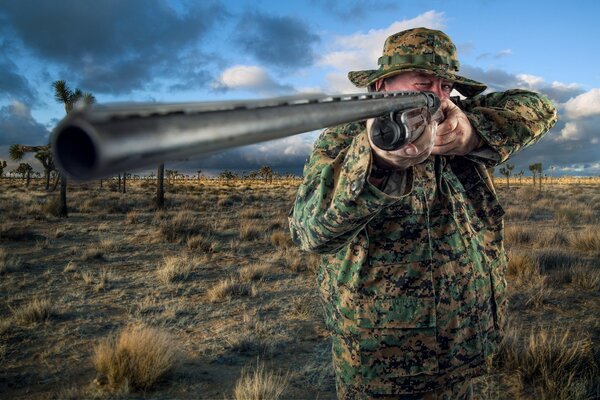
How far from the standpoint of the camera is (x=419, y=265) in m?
2.25

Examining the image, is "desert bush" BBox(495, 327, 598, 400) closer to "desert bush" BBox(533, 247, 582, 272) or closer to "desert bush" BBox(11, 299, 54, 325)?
"desert bush" BBox(533, 247, 582, 272)

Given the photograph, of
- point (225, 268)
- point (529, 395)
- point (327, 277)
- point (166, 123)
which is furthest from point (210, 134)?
point (225, 268)

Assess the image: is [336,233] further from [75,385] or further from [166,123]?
[75,385]

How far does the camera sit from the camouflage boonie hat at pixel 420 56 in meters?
2.36

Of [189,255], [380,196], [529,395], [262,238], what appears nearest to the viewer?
[380,196]

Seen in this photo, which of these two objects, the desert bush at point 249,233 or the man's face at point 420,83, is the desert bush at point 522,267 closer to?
the man's face at point 420,83

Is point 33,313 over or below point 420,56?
below

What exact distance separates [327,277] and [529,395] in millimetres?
3644

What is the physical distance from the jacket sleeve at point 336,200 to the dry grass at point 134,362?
12.0 feet

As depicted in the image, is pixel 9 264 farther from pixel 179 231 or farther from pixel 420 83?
pixel 420 83

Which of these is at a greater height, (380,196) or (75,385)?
(380,196)

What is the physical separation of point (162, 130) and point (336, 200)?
1.18 meters

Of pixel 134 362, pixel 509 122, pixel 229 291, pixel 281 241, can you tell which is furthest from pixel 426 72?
pixel 281 241

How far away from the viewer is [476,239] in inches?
96.3
